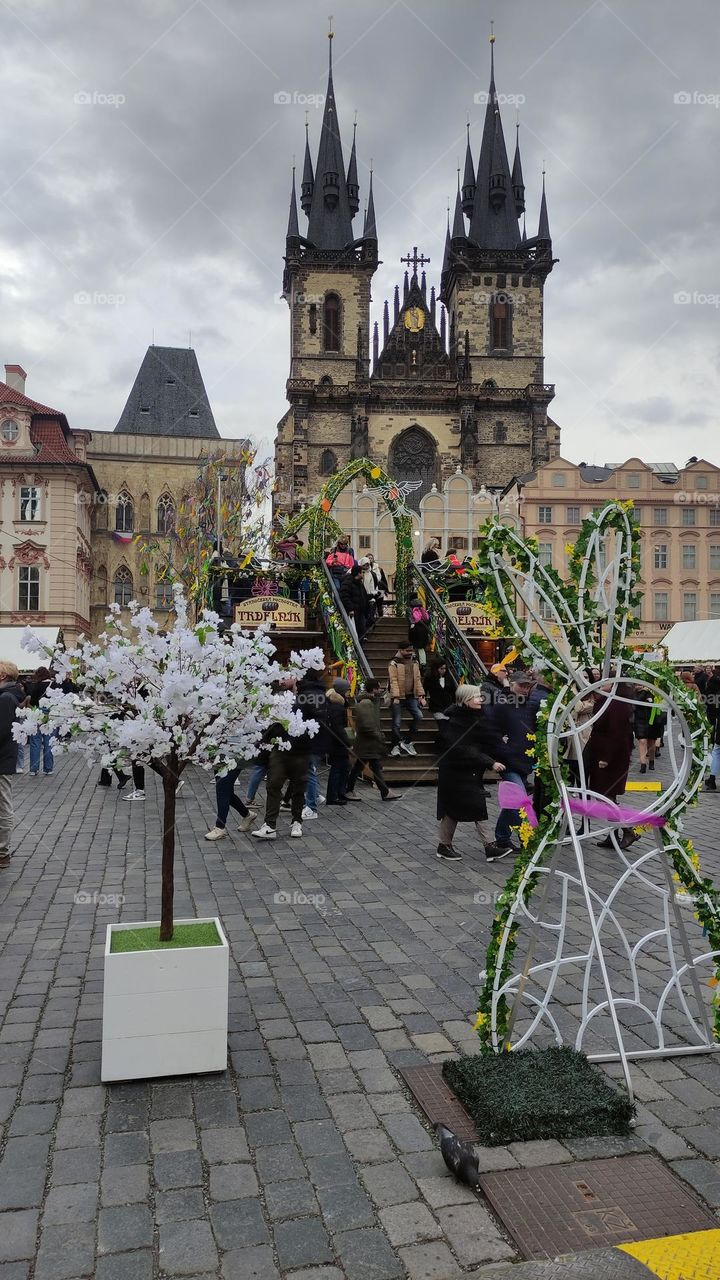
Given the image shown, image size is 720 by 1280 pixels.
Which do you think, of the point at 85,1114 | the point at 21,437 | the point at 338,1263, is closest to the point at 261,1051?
the point at 85,1114

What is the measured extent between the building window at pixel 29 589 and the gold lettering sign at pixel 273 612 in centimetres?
2829

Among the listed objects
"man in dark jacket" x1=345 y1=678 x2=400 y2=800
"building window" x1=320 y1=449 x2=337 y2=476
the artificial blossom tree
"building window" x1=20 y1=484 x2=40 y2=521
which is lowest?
"man in dark jacket" x1=345 y1=678 x2=400 y2=800

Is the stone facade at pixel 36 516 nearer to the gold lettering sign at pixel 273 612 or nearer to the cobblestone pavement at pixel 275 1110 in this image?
the gold lettering sign at pixel 273 612

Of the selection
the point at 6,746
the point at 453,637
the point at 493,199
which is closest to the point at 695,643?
the point at 453,637

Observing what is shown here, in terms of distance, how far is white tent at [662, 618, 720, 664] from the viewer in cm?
2425

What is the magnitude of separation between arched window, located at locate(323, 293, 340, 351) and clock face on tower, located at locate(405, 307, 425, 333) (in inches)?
185

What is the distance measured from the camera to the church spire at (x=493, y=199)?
63656mm

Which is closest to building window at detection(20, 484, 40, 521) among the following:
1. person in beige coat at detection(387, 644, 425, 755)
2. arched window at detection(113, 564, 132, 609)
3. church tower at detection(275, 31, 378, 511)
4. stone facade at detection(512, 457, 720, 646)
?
arched window at detection(113, 564, 132, 609)

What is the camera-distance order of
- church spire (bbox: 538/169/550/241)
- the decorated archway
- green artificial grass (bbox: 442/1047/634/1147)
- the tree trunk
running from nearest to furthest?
green artificial grass (bbox: 442/1047/634/1147), the tree trunk, the decorated archway, church spire (bbox: 538/169/550/241)

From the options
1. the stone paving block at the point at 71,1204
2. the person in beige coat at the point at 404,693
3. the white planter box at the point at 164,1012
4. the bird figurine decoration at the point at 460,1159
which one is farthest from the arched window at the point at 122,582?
the bird figurine decoration at the point at 460,1159

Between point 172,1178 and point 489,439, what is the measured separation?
5874 centimetres

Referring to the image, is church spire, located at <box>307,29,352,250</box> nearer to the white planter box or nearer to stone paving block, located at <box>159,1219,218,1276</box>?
the white planter box

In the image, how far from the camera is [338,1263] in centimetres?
303

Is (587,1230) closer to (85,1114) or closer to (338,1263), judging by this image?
(338,1263)
